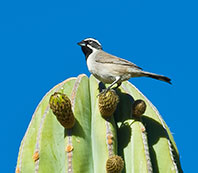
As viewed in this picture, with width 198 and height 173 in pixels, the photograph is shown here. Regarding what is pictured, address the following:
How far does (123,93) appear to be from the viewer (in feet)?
17.4

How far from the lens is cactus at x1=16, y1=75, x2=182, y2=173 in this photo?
4.04m

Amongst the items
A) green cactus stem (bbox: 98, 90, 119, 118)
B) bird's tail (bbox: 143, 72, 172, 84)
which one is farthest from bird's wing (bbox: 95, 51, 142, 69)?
green cactus stem (bbox: 98, 90, 119, 118)

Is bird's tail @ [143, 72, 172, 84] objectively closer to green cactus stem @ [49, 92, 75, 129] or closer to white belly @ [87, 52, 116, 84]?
white belly @ [87, 52, 116, 84]

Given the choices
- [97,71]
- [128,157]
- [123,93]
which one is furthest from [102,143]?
[97,71]

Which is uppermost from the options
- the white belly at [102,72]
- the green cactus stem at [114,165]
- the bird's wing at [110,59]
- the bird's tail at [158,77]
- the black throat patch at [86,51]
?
the black throat patch at [86,51]

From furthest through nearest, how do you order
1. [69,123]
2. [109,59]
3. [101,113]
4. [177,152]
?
[109,59] → [177,152] → [101,113] → [69,123]

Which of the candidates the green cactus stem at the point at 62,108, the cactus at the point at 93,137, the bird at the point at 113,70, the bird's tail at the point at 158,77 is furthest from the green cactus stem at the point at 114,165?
the bird's tail at the point at 158,77

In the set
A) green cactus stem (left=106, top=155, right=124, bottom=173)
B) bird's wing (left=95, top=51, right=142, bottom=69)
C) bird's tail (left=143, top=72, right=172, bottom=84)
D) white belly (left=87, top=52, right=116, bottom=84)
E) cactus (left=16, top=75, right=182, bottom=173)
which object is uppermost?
bird's wing (left=95, top=51, right=142, bottom=69)

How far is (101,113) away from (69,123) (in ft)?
1.49

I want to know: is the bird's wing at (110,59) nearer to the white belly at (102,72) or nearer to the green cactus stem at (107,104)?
the white belly at (102,72)

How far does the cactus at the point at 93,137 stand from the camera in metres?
4.04

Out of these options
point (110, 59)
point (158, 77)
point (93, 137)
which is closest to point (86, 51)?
Answer: point (110, 59)

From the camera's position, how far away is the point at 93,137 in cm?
443

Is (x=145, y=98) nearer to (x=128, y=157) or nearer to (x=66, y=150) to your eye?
(x=128, y=157)
